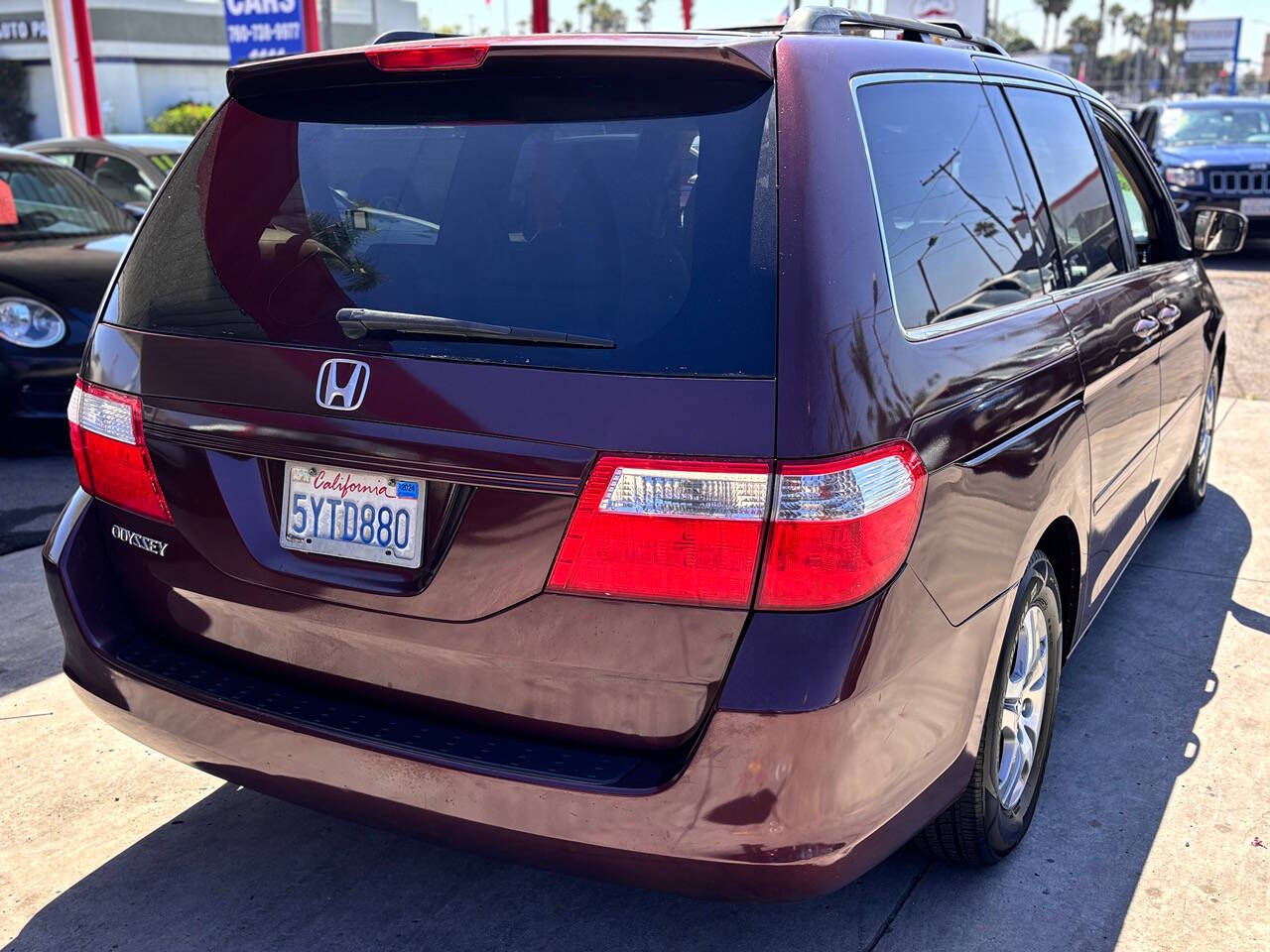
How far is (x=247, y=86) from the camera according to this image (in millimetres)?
2627

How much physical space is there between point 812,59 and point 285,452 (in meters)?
1.18

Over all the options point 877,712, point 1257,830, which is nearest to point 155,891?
point 877,712

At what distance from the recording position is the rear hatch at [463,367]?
A: 206 cm

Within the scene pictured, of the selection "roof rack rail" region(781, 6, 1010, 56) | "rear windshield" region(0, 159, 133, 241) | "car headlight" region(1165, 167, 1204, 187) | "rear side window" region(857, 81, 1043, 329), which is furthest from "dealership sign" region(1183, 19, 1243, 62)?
"rear side window" region(857, 81, 1043, 329)

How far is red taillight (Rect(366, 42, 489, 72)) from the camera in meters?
2.33

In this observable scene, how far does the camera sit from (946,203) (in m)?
2.61

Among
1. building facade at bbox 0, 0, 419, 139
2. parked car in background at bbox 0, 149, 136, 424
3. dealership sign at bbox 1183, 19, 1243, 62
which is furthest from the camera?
dealership sign at bbox 1183, 19, 1243, 62

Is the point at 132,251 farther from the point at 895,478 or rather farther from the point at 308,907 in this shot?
the point at 895,478

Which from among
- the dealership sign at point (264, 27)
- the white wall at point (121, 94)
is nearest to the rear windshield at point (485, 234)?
the dealership sign at point (264, 27)

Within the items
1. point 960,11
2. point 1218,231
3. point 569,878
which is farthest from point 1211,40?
point 569,878

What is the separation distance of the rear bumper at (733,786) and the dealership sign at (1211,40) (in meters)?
100

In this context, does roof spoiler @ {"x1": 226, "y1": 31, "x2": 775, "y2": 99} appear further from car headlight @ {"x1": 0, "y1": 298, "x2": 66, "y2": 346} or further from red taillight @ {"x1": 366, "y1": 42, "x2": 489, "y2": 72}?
car headlight @ {"x1": 0, "y1": 298, "x2": 66, "y2": 346}

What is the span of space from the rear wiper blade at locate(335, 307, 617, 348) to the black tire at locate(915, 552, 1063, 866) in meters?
1.14

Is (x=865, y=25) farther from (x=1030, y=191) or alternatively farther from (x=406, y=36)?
(x=406, y=36)
